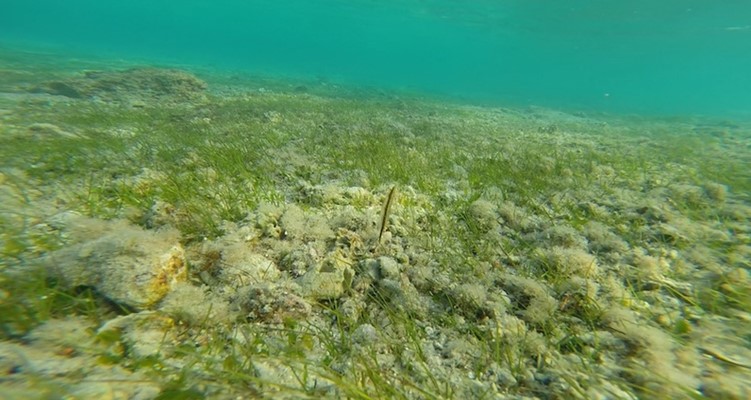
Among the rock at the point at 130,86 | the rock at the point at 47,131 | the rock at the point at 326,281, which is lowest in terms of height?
the rock at the point at 326,281

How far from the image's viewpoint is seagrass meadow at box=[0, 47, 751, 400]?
5.58ft

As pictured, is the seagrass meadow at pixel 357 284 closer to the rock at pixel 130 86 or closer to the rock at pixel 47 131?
the rock at pixel 47 131

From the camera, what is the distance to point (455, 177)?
5.54 m

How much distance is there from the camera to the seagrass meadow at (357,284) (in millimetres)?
1700

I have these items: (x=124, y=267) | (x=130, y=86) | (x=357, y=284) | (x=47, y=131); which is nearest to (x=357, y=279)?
(x=357, y=284)

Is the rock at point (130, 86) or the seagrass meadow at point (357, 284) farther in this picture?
the rock at point (130, 86)

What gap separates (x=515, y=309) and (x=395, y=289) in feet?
2.96

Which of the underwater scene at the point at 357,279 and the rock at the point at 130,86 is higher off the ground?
the rock at the point at 130,86

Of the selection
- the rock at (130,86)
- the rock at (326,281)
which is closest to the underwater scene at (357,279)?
the rock at (326,281)

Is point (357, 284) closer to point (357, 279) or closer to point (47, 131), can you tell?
point (357, 279)

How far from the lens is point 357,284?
8.41ft

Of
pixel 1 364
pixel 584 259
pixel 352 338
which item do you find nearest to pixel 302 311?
pixel 352 338

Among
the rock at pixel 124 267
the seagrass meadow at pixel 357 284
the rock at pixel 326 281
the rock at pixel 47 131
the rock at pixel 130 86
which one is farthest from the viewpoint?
the rock at pixel 130 86

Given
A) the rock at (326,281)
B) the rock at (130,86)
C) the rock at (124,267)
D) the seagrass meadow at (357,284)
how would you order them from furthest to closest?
the rock at (130,86)
the rock at (326,281)
the rock at (124,267)
the seagrass meadow at (357,284)
